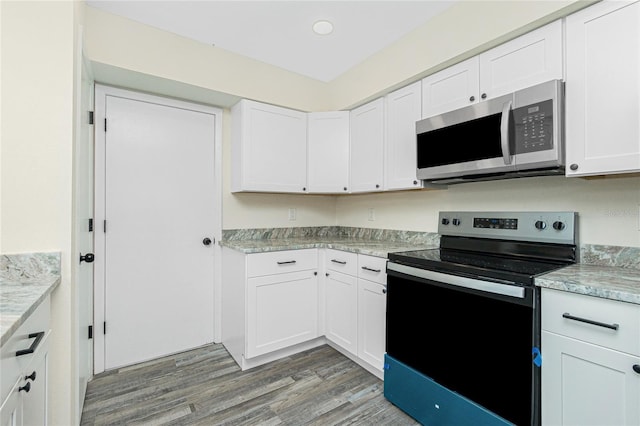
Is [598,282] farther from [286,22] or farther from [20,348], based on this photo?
[286,22]

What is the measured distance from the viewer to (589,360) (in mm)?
1104

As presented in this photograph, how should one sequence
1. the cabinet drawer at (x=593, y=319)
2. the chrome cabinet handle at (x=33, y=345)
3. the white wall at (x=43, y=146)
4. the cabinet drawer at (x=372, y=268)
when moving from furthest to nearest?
the cabinet drawer at (x=372, y=268), the white wall at (x=43, y=146), the cabinet drawer at (x=593, y=319), the chrome cabinet handle at (x=33, y=345)

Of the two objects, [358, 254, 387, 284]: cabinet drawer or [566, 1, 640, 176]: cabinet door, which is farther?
[358, 254, 387, 284]: cabinet drawer

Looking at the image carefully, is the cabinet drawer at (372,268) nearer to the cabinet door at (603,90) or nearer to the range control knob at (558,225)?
the range control knob at (558,225)

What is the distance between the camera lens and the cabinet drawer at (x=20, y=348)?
78 cm

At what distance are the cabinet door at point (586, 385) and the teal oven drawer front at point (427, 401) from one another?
0.23 m

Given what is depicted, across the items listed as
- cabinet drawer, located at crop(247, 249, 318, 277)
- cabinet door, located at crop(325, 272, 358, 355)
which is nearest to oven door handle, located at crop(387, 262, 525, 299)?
cabinet door, located at crop(325, 272, 358, 355)

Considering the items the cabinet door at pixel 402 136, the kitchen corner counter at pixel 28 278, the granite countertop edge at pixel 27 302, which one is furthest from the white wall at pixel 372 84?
the granite countertop edge at pixel 27 302

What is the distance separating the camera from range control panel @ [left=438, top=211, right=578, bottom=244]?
63.2 inches

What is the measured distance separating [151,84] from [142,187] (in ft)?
2.55

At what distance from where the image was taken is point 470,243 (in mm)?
2006

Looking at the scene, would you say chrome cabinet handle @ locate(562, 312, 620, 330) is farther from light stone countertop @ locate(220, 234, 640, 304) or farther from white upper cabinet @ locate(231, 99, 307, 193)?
white upper cabinet @ locate(231, 99, 307, 193)

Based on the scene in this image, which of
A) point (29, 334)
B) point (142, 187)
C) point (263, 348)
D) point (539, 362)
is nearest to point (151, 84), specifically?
point (142, 187)

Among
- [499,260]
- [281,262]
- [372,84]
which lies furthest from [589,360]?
[372,84]
